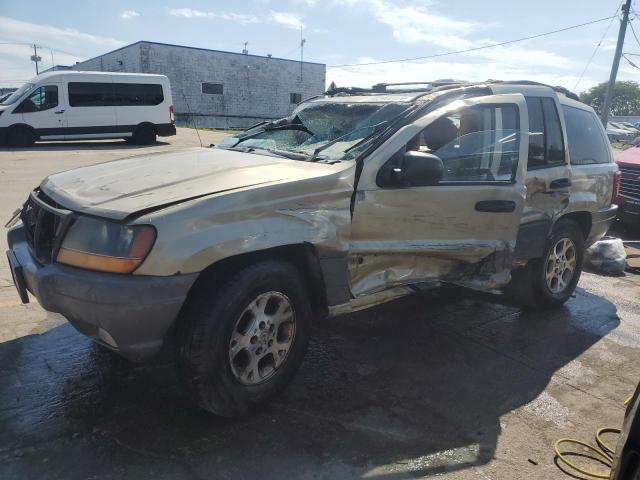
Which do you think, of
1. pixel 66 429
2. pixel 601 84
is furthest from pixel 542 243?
pixel 601 84

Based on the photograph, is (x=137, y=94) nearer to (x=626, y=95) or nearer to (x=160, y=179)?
(x=160, y=179)

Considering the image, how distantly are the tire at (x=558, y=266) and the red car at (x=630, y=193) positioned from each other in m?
4.12

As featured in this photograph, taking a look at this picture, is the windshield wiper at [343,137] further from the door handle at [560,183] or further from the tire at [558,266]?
the tire at [558,266]

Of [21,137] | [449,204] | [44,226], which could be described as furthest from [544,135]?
[21,137]

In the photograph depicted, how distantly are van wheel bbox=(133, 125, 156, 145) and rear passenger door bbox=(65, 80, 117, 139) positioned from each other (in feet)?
2.90

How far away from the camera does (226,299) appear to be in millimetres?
2635

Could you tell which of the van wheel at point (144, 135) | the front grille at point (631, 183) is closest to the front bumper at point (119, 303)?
the front grille at point (631, 183)

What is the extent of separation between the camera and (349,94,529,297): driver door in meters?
3.25

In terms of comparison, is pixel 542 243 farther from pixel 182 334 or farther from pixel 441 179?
pixel 182 334

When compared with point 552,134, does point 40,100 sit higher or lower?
higher

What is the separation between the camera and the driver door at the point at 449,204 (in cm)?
325

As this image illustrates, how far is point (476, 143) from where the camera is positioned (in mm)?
3838

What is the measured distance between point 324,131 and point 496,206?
1.34 meters

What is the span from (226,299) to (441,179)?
5.58 feet
